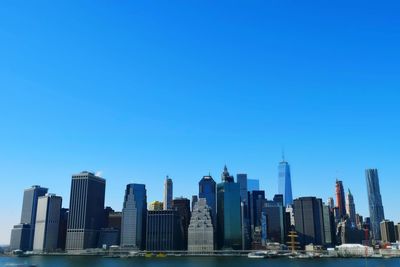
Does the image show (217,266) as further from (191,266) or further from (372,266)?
(372,266)

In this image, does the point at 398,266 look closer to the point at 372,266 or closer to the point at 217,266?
the point at 372,266

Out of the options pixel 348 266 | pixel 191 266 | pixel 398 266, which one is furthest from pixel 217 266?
pixel 398 266

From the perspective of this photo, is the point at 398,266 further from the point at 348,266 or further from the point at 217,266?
the point at 217,266

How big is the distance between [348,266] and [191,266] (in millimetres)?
70843

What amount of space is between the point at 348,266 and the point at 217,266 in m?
59.1

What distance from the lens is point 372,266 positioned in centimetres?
19912

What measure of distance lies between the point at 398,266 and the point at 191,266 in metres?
93.5

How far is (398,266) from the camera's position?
650 feet

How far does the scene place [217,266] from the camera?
647ft

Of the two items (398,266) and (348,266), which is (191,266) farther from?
(398,266)

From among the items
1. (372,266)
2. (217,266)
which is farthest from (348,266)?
(217,266)

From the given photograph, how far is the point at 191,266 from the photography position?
648 ft

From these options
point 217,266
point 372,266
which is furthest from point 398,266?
point 217,266

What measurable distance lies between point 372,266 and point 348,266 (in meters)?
11.4
